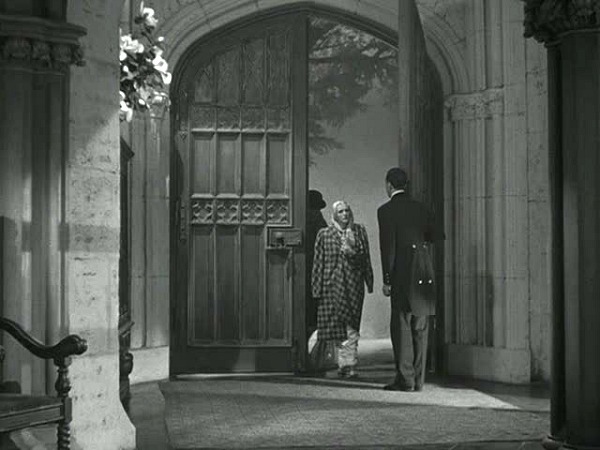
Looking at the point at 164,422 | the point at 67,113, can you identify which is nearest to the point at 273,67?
the point at 164,422

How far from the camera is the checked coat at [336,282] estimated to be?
876 cm

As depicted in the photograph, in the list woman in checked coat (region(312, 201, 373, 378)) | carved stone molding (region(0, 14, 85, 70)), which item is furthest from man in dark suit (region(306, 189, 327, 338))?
carved stone molding (region(0, 14, 85, 70))

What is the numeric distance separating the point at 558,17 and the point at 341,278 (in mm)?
4333

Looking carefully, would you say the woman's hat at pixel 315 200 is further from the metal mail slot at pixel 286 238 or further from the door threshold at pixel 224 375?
the door threshold at pixel 224 375

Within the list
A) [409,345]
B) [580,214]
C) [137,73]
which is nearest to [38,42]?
[137,73]

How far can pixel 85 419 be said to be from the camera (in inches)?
197

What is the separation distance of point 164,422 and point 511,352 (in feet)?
9.82

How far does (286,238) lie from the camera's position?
9039 millimetres

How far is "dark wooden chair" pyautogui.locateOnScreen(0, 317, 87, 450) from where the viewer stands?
3.87 meters

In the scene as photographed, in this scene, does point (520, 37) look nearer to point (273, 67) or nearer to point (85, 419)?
point (273, 67)

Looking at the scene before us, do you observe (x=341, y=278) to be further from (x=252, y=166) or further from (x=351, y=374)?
(x=252, y=166)

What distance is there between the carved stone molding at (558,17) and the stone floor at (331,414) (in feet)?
6.45

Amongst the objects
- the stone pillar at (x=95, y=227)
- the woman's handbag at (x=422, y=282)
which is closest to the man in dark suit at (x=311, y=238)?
the woman's handbag at (x=422, y=282)

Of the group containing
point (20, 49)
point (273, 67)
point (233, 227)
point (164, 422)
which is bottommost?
point (164, 422)
